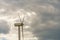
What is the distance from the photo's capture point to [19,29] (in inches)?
6708

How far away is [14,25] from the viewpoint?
163 meters

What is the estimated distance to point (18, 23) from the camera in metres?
163

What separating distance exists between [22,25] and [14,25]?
561cm

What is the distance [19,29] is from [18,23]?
8.46 metres

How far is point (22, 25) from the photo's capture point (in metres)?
162

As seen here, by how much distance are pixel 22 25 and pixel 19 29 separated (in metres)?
9.44

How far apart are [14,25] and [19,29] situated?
27.6ft

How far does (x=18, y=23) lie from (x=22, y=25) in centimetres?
334
